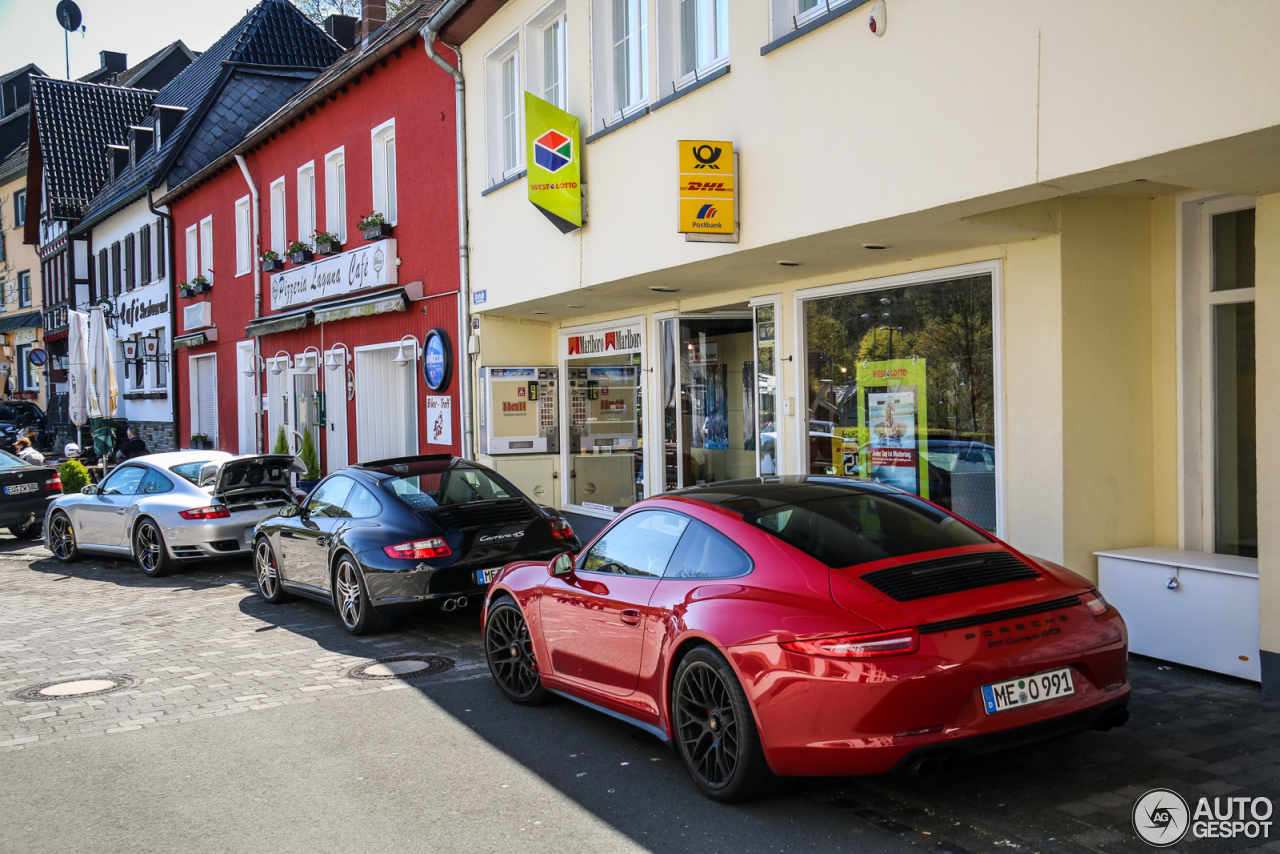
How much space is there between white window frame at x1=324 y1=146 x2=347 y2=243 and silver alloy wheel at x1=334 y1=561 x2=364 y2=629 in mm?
11157

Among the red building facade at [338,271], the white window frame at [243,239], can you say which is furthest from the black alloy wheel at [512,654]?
the white window frame at [243,239]

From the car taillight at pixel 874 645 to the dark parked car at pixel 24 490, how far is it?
15041 mm

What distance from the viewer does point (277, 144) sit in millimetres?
21703

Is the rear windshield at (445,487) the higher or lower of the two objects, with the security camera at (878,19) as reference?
lower

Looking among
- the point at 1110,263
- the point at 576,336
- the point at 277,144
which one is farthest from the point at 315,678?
the point at 277,144

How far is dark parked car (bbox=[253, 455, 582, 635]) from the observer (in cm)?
856

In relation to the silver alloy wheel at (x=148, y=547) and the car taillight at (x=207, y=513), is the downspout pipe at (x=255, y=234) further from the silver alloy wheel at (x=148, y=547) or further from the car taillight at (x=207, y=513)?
the car taillight at (x=207, y=513)

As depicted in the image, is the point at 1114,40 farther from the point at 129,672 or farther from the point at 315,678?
the point at 129,672

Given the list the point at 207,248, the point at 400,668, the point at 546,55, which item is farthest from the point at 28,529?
the point at 400,668

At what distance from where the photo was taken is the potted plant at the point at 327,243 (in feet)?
62.8

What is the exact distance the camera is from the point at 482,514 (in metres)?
8.98

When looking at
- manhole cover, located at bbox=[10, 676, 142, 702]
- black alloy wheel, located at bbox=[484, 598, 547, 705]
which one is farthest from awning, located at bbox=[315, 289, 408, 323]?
black alloy wheel, located at bbox=[484, 598, 547, 705]

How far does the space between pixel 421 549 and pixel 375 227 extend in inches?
388

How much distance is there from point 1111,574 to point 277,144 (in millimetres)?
19004
